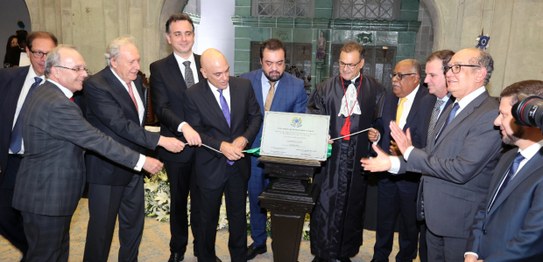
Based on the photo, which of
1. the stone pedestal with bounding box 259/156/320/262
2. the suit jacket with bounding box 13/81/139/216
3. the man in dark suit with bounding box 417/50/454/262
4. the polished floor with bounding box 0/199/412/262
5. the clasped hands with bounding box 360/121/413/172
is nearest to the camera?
the suit jacket with bounding box 13/81/139/216

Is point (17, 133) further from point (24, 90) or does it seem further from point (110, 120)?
point (110, 120)

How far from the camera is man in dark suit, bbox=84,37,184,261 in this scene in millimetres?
2955

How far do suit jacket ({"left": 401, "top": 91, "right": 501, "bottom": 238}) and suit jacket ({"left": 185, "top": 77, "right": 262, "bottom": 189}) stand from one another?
135cm

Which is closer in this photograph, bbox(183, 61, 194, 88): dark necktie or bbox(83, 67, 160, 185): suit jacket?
bbox(83, 67, 160, 185): suit jacket

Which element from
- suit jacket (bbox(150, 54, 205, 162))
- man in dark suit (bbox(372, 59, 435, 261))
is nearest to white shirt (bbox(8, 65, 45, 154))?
suit jacket (bbox(150, 54, 205, 162))

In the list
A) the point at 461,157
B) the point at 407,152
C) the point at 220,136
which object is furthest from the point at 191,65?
the point at 461,157

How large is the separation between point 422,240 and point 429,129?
1.00m

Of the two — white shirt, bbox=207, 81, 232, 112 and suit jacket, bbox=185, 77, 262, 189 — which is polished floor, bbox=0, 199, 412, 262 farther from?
white shirt, bbox=207, 81, 232, 112

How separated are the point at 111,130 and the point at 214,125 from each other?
0.76 m

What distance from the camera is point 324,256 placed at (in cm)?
368

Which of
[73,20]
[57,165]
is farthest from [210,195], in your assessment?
[73,20]

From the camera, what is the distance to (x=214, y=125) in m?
3.20

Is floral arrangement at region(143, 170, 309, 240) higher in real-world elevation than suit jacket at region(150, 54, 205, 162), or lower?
lower

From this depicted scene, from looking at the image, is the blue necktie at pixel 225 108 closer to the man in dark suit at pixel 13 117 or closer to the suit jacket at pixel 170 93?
the suit jacket at pixel 170 93
